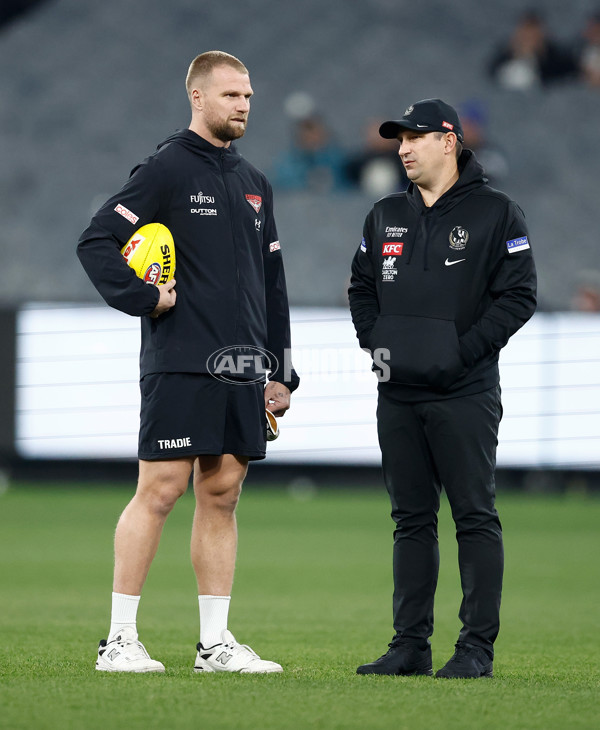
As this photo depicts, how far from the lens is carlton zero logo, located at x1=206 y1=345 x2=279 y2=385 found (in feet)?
15.3

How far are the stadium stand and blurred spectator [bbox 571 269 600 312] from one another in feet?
0.60

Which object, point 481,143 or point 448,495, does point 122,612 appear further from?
point 481,143

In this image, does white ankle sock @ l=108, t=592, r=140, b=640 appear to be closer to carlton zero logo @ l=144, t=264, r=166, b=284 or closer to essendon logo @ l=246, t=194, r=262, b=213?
carlton zero logo @ l=144, t=264, r=166, b=284

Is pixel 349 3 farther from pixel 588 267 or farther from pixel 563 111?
pixel 588 267

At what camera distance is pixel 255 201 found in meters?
4.93

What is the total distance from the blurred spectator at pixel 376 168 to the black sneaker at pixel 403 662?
37.8 ft

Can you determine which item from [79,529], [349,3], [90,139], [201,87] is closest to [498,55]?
[349,3]

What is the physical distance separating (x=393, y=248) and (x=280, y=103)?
44.1 feet

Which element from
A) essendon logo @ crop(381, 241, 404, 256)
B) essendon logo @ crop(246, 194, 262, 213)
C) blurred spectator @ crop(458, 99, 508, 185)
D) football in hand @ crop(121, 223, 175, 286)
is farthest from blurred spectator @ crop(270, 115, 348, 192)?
football in hand @ crop(121, 223, 175, 286)

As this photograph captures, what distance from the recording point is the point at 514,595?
7426 millimetres

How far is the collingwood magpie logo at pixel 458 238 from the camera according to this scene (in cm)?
471

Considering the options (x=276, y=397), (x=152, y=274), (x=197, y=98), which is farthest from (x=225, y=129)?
(x=276, y=397)

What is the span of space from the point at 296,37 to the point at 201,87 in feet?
47.2

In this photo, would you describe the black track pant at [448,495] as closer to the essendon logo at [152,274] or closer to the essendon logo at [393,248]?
the essendon logo at [393,248]
